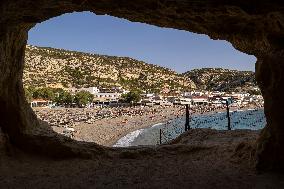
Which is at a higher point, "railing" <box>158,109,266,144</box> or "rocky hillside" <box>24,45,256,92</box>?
"rocky hillside" <box>24,45,256,92</box>

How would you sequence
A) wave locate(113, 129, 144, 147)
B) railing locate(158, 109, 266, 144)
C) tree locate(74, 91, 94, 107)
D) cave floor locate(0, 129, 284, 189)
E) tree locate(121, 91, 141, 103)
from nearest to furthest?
cave floor locate(0, 129, 284, 189) < wave locate(113, 129, 144, 147) < railing locate(158, 109, 266, 144) < tree locate(74, 91, 94, 107) < tree locate(121, 91, 141, 103)

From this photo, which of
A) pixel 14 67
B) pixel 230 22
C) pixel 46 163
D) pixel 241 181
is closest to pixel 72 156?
pixel 46 163

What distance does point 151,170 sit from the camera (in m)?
11.4

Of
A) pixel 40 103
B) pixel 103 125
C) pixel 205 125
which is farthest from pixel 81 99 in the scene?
pixel 205 125

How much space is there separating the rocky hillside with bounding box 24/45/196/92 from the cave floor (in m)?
140

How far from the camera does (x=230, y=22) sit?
384 inches

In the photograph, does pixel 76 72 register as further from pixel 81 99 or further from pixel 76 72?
pixel 81 99

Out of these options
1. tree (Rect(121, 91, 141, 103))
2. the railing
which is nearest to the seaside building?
tree (Rect(121, 91, 141, 103))

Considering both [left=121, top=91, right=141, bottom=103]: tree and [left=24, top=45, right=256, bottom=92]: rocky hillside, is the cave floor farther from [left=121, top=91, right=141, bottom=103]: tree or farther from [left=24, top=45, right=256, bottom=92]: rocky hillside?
[left=24, top=45, right=256, bottom=92]: rocky hillside

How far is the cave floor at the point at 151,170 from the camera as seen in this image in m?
9.70

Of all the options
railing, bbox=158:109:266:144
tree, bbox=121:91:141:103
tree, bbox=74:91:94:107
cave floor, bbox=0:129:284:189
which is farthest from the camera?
tree, bbox=121:91:141:103

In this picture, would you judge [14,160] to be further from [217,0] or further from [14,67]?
[217,0]

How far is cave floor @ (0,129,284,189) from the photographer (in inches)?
382

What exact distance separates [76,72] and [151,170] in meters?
167
